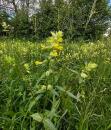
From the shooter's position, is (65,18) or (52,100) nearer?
(52,100)

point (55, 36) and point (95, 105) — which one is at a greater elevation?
point (55, 36)

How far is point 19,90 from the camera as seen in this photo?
295cm

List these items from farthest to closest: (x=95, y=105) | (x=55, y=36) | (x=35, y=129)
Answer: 1. (x=95, y=105)
2. (x=35, y=129)
3. (x=55, y=36)

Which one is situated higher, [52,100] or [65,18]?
[65,18]

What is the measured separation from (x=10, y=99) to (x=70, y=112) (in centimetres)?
47

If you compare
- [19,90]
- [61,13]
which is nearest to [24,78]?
[19,90]

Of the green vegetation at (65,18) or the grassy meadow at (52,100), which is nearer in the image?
the grassy meadow at (52,100)

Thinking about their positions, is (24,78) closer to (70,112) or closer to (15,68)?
(15,68)

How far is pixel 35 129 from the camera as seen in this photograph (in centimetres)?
244

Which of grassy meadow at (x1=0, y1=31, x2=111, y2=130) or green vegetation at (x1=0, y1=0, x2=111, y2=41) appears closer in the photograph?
grassy meadow at (x1=0, y1=31, x2=111, y2=130)

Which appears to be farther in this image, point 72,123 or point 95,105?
point 95,105

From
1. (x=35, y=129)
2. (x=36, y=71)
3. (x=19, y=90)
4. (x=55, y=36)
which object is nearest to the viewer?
(x=55, y=36)

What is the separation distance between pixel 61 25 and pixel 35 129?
132 cm

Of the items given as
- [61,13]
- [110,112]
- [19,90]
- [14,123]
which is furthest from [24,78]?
[61,13]
